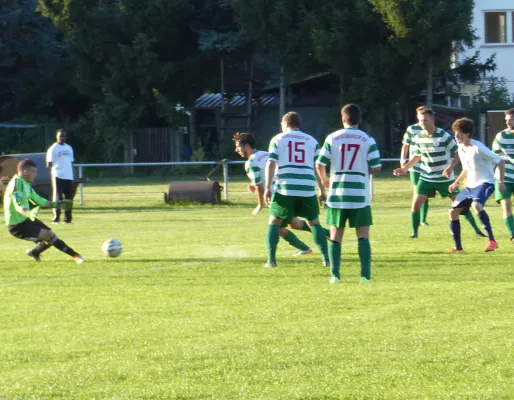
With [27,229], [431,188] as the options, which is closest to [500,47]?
[431,188]

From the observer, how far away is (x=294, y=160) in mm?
11914

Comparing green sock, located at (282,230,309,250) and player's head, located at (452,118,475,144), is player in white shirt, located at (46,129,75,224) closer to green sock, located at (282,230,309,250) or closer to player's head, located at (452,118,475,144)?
green sock, located at (282,230,309,250)

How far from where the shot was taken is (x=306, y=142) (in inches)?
469

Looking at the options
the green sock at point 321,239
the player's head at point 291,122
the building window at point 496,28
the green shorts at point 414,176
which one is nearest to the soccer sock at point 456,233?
the green sock at point 321,239

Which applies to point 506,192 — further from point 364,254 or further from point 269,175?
point 364,254

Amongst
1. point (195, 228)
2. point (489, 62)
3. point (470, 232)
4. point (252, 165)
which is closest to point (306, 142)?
point (252, 165)

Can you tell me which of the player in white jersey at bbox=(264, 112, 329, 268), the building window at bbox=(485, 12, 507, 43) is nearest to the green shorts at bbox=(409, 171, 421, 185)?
the player in white jersey at bbox=(264, 112, 329, 268)

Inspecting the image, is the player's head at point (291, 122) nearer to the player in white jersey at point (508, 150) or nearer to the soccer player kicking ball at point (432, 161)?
the soccer player kicking ball at point (432, 161)

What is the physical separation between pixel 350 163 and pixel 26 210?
14.8ft

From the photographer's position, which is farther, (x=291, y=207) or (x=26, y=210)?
(x=26, y=210)

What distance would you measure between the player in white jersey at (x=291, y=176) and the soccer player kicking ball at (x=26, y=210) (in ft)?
9.01

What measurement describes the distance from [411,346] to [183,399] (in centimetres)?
194

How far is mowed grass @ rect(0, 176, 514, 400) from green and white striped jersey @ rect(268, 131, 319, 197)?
910 mm

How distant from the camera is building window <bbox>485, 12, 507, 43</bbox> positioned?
48.7 m
